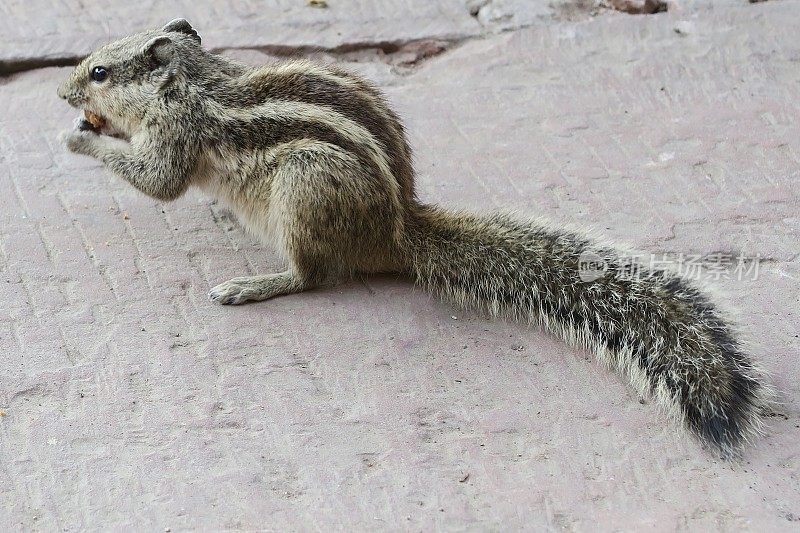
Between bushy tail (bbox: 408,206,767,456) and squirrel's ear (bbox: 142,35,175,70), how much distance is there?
4.48 ft

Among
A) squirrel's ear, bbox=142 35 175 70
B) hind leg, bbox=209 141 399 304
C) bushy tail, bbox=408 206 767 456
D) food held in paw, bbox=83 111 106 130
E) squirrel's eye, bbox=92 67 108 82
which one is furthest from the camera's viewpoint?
food held in paw, bbox=83 111 106 130

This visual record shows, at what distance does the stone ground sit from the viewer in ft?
11.5

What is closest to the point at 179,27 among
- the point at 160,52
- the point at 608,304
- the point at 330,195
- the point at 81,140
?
the point at 160,52

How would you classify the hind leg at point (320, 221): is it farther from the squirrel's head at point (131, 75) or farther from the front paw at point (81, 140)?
the front paw at point (81, 140)

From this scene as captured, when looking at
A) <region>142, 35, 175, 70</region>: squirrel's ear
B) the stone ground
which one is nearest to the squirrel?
<region>142, 35, 175, 70</region>: squirrel's ear

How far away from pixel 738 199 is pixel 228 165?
8.46 feet

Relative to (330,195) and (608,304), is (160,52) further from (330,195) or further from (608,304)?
Result: (608,304)

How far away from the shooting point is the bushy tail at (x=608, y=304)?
12.3 feet

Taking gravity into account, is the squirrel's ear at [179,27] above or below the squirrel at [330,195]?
above

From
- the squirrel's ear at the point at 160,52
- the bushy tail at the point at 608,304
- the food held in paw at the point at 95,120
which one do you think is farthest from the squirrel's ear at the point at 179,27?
the bushy tail at the point at 608,304

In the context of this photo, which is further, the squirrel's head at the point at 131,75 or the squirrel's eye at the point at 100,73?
the squirrel's eye at the point at 100,73

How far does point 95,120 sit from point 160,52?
20.4 inches

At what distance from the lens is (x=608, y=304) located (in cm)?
414

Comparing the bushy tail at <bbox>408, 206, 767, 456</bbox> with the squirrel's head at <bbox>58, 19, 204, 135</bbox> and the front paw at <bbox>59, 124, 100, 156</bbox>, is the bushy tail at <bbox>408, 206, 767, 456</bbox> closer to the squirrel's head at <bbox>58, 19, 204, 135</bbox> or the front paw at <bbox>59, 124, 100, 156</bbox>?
the squirrel's head at <bbox>58, 19, 204, 135</bbox>
